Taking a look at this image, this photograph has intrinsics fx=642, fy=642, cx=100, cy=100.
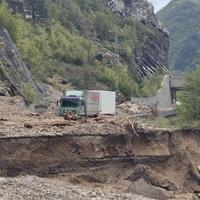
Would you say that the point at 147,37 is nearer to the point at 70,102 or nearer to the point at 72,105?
the point at 72,105

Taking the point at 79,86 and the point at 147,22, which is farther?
the point at 147,22

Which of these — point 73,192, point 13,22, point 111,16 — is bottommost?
point 73,192

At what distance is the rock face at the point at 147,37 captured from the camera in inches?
6156

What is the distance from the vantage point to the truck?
168 ft

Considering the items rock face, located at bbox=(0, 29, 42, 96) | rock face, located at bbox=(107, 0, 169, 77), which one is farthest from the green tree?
rock face, located at bbox=(107, 0, 169, 77)

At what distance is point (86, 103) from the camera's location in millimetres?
53938

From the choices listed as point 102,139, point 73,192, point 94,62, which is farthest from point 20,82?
point 94,62

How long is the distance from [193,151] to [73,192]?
55.2ft

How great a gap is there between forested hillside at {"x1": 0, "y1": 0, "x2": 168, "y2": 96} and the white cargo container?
29.3 metres

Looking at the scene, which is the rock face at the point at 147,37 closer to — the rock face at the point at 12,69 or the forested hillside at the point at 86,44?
the forested hillside at the point at 86,44

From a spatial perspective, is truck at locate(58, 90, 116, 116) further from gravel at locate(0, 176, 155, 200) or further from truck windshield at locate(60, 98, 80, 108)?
gravel at locate(0, 176, 155, 200)

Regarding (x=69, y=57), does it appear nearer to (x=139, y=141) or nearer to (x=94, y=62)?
(x=94, y=62)

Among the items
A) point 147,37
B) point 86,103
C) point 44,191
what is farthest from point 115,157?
point 147,37

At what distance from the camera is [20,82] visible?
228 ft
